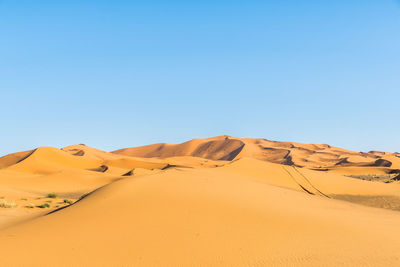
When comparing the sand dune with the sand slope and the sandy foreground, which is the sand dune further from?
the sand slope

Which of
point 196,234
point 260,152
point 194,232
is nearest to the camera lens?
point 196,234

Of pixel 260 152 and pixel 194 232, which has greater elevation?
pixel 194 232

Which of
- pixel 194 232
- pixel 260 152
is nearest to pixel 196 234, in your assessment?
pixel 194 232

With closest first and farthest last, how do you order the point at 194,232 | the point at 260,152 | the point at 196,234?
1. the point at 196,234
2. the point at 194,232
3. the point at 260,152

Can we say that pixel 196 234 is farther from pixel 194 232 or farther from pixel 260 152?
pixel 260 152

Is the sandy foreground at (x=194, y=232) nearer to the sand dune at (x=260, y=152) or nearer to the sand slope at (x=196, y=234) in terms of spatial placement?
the sand slope at (x=196, y=234)

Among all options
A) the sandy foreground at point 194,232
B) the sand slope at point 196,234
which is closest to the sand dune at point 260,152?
the sandy foreground at point 194,232

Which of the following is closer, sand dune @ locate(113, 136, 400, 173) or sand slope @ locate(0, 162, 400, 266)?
sand slope @ locate(0, 162, 400, 266)

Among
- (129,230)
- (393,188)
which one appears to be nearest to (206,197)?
(129,230)

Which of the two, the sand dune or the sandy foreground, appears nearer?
the sandy foreground

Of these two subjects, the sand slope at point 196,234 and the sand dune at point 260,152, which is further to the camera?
the sand dune at point 260,152

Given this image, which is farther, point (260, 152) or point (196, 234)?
point (260, 152)

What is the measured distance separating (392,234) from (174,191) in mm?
5472

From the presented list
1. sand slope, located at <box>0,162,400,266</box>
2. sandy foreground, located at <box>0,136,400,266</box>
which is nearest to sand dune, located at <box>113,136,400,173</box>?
sandy foreground, located at <box>0,136,400,266</box>
